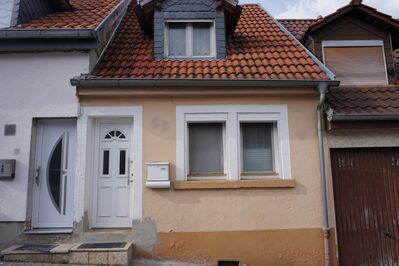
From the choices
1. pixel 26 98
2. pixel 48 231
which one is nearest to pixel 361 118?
pixel 48 231

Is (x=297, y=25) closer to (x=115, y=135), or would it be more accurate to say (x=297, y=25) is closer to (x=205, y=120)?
(x=205, y=120)

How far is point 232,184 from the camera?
18.7 feet

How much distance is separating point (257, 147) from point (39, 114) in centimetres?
423

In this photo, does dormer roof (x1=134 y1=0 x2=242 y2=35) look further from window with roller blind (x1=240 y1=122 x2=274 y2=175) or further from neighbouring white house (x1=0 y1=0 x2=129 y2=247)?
window with roller blind (x1=240 y1=122 x2=274 y2=175)

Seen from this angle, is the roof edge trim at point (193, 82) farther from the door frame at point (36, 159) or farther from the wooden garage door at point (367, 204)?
the wooden garage door at point (367, 204)

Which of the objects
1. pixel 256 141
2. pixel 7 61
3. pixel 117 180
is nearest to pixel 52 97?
pixel 7 61

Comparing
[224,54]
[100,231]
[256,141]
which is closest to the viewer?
[100,231]

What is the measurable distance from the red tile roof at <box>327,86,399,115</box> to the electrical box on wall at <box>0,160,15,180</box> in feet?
19.8

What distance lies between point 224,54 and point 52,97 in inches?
141

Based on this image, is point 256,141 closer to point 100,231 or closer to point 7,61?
point 100,231

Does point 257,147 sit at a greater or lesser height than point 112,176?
greater

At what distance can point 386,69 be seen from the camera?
7012mm

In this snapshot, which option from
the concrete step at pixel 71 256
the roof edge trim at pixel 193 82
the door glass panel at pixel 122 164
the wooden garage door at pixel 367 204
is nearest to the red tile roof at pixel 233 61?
the roof edge trim at pixel 193 82

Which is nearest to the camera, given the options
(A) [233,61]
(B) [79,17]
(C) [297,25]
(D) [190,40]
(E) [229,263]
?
(E) [229,263]
